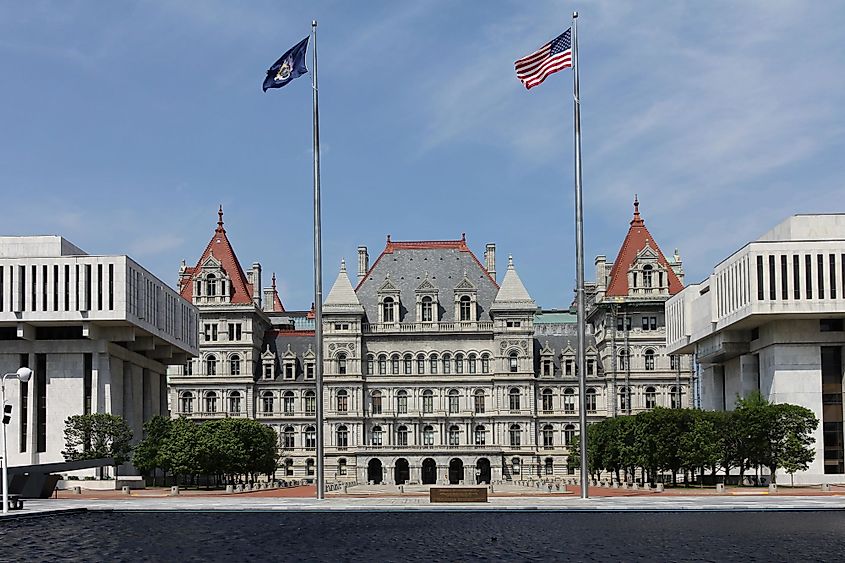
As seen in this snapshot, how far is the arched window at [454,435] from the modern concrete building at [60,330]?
49.0 meters

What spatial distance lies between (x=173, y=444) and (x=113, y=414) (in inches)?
402

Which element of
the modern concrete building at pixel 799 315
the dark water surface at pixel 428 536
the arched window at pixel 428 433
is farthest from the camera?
the arched window at pixel 428 433

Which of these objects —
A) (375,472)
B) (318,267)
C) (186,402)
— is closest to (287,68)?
(318,267)

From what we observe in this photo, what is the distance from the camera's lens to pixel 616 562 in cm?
3812

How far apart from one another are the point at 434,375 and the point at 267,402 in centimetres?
2139

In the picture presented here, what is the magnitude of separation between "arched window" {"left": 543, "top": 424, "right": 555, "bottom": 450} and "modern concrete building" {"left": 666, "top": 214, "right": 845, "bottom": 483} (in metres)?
43.1

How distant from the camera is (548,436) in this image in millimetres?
152250

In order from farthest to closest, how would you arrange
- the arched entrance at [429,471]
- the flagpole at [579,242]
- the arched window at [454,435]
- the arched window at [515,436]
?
the arched window at [454,435] < the arched window at [515,436] < the arched entrance at [429,471] < the flagpole at [579,242]

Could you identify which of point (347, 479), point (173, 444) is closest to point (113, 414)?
point (173, 444)

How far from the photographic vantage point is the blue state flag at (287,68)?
67125 mm

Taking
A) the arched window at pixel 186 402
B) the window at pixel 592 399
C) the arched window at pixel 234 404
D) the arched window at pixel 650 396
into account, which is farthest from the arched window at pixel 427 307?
the arched window at pixel 186 402

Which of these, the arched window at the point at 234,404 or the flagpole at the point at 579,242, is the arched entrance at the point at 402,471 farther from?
the flagpole at the point at 579,242

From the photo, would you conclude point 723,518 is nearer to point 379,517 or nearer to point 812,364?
point 379,517

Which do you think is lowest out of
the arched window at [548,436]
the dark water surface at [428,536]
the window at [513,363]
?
the arched window at [548,436]
